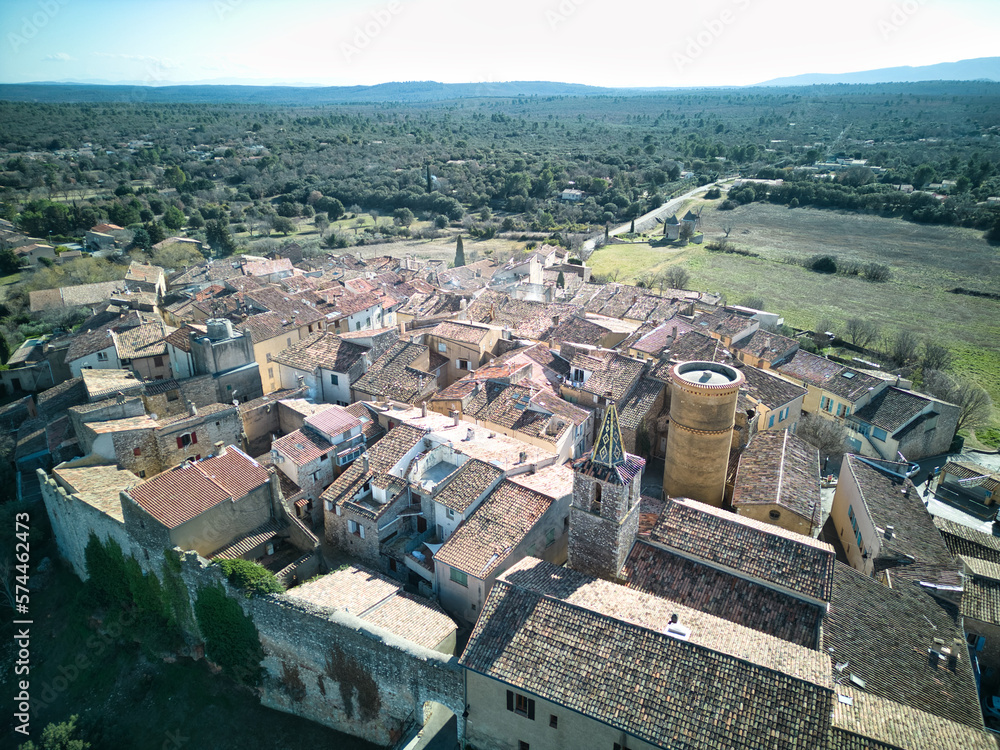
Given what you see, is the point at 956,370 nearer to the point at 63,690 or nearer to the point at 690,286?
the point at 690,286

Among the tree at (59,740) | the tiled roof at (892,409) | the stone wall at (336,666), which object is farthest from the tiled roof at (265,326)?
the tiled roof at (892,409)

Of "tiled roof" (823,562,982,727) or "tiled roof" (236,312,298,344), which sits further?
"tiled roof" (236,312,298,344)

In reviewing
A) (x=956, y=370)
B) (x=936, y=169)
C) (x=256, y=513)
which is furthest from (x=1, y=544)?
(x=936, y=169)

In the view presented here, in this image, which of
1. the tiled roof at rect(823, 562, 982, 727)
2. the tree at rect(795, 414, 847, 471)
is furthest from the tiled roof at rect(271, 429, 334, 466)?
the tree at rect(795, 414, 847, 471)

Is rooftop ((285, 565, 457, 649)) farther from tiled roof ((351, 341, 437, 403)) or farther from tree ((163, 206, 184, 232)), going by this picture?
tree ((163, 206, 184, 232))

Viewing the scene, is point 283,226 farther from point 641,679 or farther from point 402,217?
point 641,679

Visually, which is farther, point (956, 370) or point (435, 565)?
point (956, 370)

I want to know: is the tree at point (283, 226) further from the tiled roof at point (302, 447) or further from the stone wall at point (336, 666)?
the stone wall at point (336, 666)
